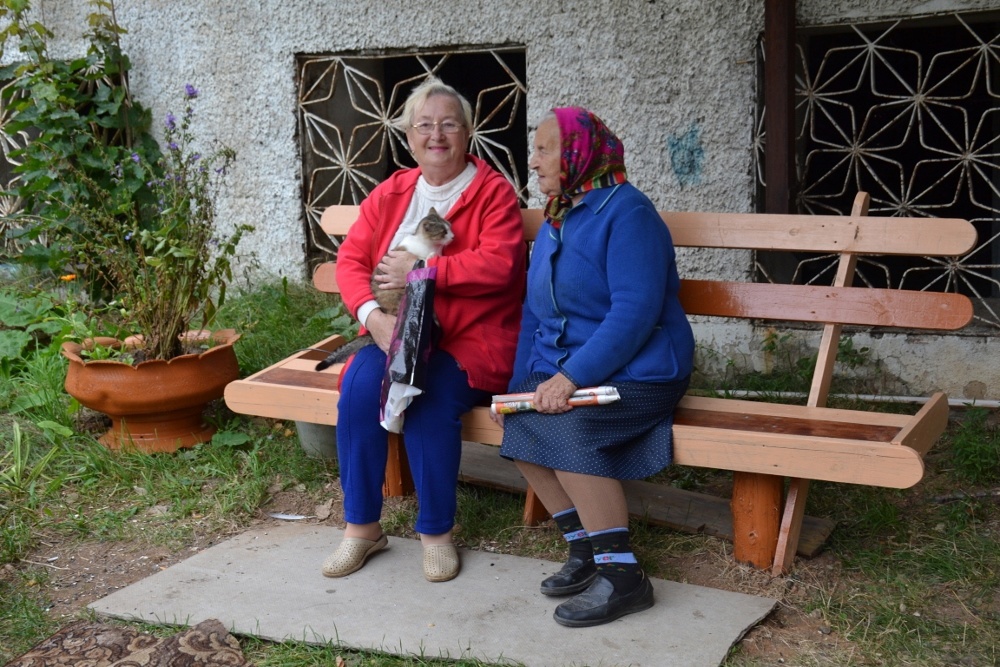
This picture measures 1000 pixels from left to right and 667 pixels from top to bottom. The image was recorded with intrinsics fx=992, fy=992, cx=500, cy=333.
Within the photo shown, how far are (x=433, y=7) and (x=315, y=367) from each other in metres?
2.18

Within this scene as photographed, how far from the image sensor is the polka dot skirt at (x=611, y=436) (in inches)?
113

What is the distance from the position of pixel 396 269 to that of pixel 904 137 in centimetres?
310

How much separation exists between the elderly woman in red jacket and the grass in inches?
14.8

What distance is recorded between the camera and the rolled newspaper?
2869mm

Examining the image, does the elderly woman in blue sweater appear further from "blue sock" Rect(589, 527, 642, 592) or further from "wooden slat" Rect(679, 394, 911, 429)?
"wooden slat" Rect(679, 394, 911, 429)

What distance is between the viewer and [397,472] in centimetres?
381

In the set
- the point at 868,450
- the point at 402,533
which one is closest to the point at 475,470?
the point at 402,533

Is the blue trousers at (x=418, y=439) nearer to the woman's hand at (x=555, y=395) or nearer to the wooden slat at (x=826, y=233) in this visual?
the woman's hand at (x=555, y=395)

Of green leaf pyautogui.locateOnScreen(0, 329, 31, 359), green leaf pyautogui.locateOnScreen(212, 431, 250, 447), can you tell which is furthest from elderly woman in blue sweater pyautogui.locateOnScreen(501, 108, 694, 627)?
green leaf pyautogui.locateOnScreen(0, 329, 31, 359)

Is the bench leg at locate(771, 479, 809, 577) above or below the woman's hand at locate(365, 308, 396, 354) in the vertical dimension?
below

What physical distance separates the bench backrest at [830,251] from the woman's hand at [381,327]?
3.31ft

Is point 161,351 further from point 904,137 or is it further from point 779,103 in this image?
point 904,137

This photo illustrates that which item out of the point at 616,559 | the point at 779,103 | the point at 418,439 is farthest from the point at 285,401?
the point at 779,103

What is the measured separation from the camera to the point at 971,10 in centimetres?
411
